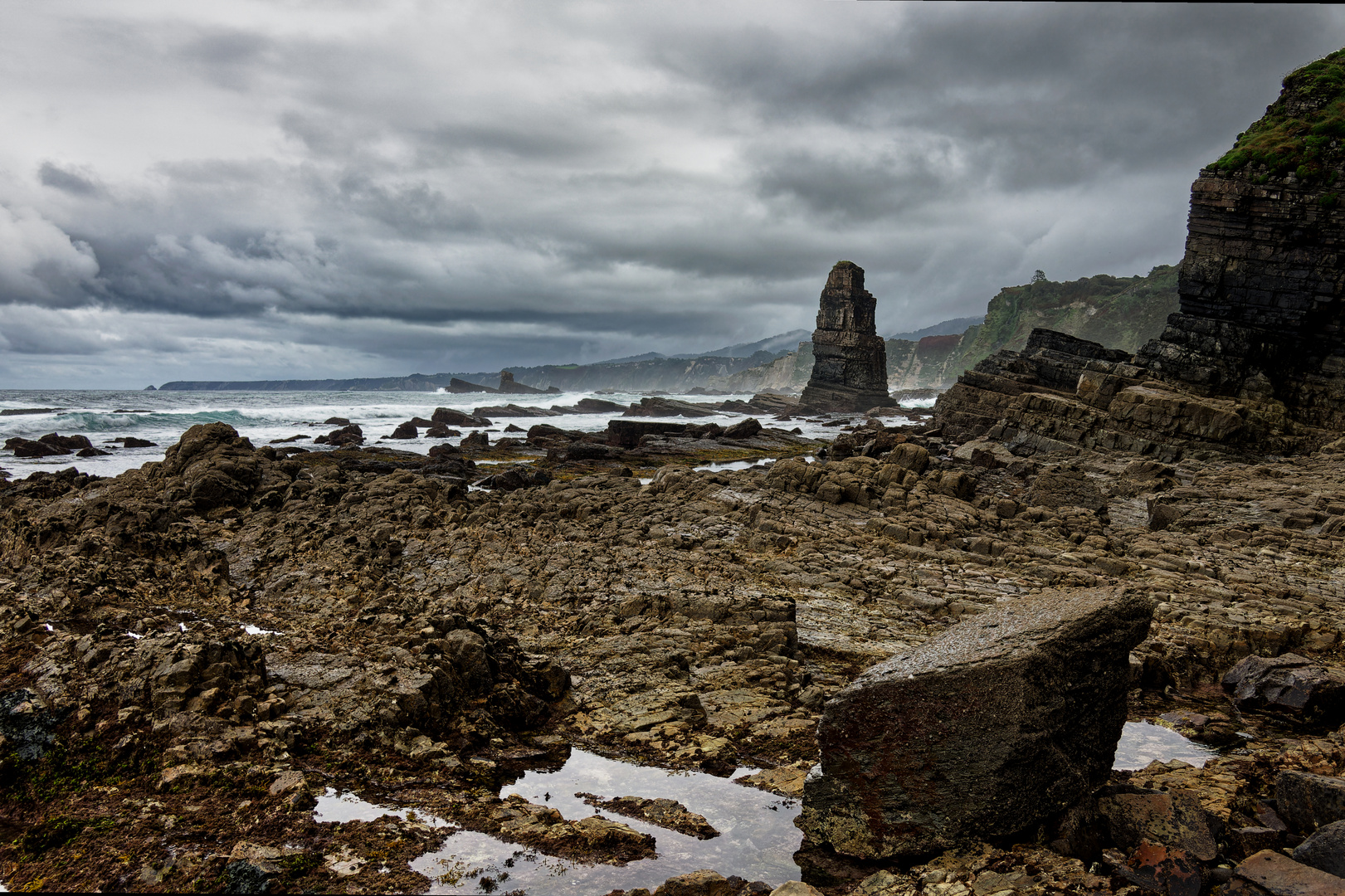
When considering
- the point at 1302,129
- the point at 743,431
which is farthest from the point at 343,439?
the point at 1302,129

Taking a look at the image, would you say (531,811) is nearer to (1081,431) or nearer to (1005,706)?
(1005,706)

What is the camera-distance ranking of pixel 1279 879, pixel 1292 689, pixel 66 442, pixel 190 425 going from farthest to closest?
pixel 190 425 < pixel 66 442 < pixel 1292 689 < pixel 1279 879

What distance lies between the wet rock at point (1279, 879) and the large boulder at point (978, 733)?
117cm

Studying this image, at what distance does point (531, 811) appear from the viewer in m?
6.80

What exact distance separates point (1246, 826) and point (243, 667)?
1038cm

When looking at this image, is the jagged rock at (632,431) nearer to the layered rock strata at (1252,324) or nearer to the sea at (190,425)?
the sea at (190,425)

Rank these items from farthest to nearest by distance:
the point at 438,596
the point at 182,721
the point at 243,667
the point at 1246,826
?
the point at 438,596, the point at 243,667, the point at 182,721, the point at 1246,826

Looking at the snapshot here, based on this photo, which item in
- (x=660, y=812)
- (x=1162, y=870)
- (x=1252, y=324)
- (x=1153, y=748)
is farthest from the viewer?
(x=1252, y=324)

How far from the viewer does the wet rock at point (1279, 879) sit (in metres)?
4.16

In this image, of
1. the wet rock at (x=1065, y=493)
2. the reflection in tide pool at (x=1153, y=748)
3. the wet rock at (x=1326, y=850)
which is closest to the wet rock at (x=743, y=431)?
the wet rock at (x=1065, y=493)

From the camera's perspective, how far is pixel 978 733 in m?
5.53

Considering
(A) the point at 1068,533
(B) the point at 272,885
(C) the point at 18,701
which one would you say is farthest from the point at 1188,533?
(C) the point at 18,701

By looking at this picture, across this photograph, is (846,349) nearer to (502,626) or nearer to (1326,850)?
(502,626)

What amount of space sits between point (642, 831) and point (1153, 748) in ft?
20.7
